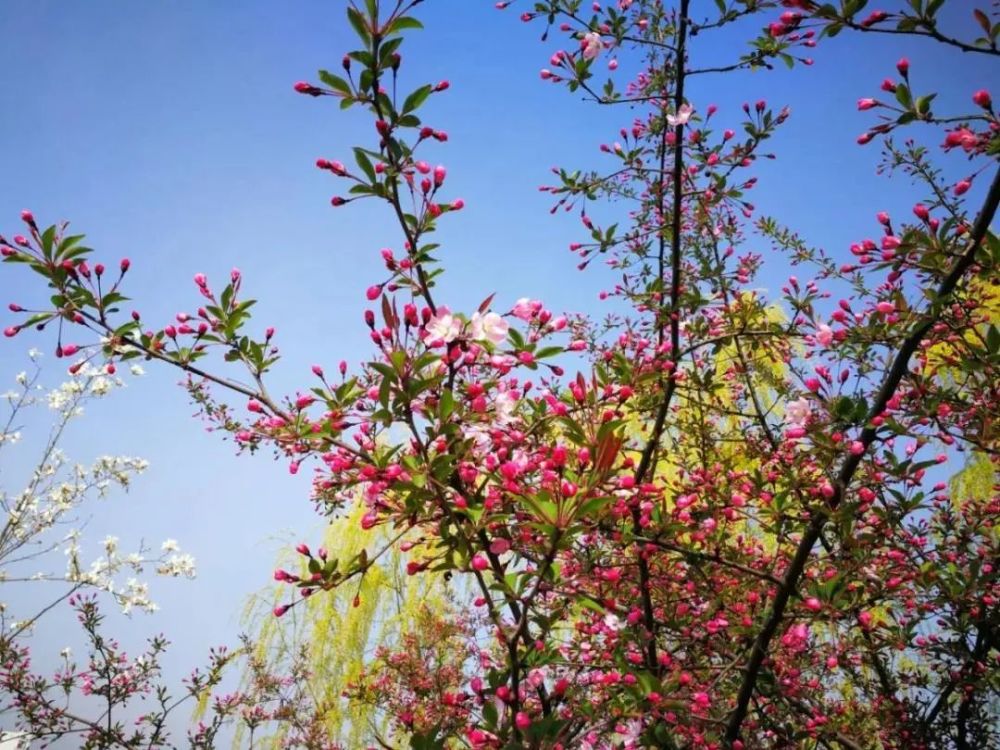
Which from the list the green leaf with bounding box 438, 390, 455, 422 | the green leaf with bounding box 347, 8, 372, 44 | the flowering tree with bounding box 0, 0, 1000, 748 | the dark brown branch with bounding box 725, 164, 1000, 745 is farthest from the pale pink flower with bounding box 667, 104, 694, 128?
the green leaf with bounding box 438, 390, 455, 422

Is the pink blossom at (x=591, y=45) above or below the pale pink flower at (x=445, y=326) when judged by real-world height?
above

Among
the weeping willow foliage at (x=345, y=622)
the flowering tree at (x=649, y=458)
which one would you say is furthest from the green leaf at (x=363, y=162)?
the weeping willow foliage at (x=345, y=622)

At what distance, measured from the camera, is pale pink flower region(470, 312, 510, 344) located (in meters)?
1.34

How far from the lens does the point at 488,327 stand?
4.44ft

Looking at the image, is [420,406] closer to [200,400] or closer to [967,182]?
[200,400]

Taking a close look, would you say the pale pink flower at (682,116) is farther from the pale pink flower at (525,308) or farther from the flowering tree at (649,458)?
the pale pink flower at (525,308)

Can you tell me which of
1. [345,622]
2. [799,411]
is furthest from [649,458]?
[345,622]

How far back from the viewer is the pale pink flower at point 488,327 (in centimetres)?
134

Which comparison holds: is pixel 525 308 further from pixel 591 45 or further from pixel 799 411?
pixel 591 45

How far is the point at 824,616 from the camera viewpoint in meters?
1.70

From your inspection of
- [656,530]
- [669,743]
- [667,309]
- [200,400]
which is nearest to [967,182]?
[667,309]

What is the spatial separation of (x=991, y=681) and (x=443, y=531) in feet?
7.27

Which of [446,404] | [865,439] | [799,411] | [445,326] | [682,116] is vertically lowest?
[446,404]

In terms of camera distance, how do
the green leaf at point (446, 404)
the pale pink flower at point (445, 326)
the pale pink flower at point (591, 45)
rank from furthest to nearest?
the pale pink flower at point (591, 45)
the pale pink flower at point (445, 326)
the green leaf at point (446, 404)
